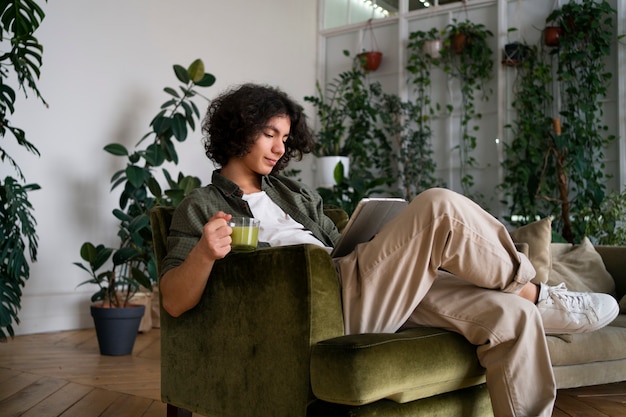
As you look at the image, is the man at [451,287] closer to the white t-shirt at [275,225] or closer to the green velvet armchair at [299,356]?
the green velvet armchair at [299,356]

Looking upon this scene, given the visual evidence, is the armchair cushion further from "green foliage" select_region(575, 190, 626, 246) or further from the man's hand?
"green foliage" select_region(575, 190, 626, 246)

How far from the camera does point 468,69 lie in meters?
5.49

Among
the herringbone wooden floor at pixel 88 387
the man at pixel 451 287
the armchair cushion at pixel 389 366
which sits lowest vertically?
the herringbone wooden floor at pixel 88 387

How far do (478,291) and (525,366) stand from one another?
0.63 ft

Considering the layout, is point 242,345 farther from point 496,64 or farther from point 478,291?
point 496,64

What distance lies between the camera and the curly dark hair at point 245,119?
6.16 ft

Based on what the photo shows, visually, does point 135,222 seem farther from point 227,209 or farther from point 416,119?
point 416,119

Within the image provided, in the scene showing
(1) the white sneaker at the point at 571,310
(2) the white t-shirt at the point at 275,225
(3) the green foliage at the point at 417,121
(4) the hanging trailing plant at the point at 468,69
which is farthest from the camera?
(3) the green foliage at the point at 417,121

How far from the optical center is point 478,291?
1.48 m

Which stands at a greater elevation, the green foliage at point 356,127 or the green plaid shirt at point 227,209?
the green foliage at point 356,127

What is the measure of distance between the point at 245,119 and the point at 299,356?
81 centimetres

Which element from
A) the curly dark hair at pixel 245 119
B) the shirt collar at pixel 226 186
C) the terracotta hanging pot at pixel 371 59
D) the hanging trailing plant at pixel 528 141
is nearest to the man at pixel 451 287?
the shirt collar at pixel 226 186

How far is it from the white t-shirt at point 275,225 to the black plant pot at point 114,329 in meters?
1.54

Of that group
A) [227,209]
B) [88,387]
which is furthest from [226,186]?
[88,387]
